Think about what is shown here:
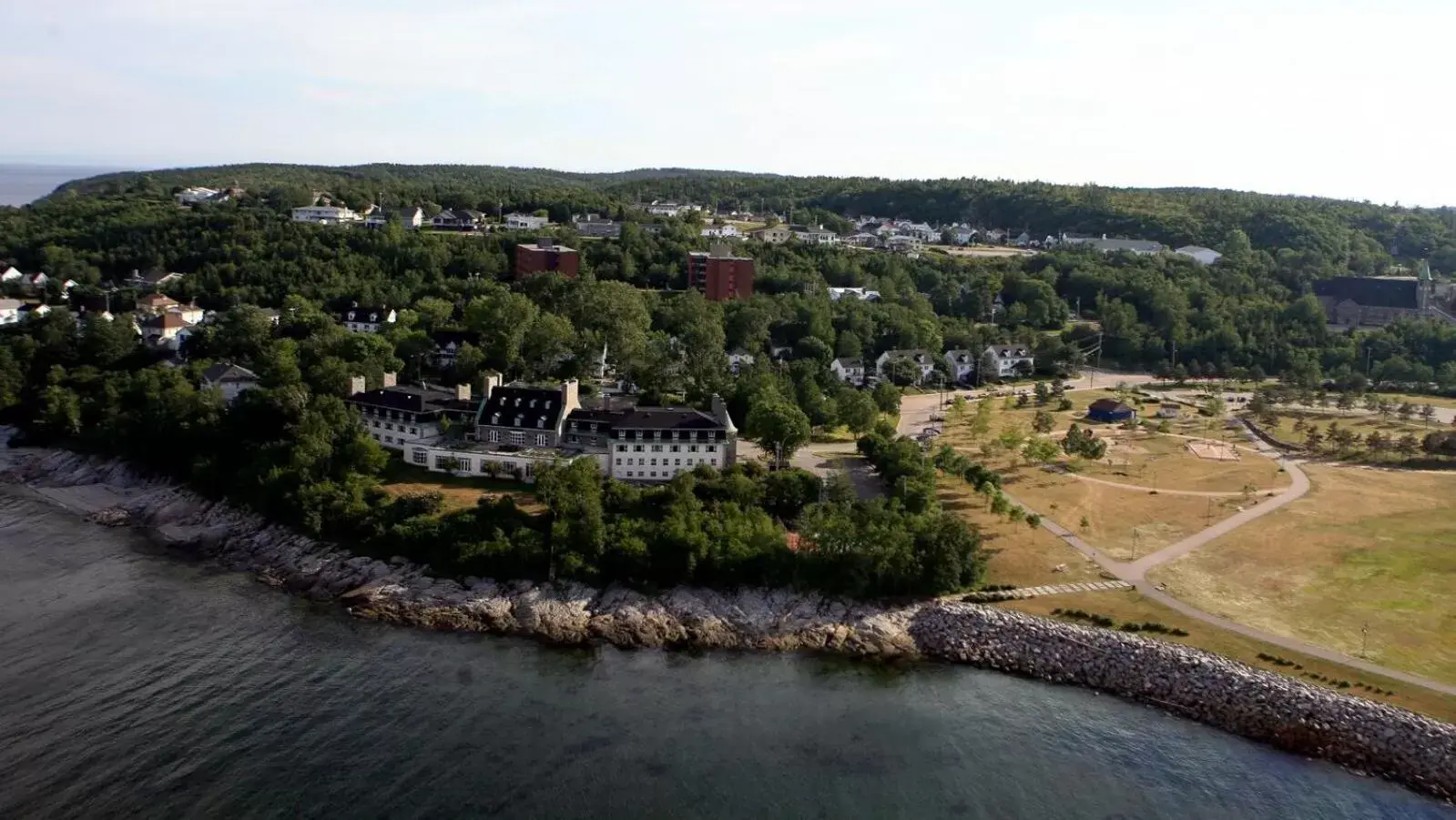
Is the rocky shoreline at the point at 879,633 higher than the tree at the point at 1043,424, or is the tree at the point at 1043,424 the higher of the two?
the tree at the point at 1043,424

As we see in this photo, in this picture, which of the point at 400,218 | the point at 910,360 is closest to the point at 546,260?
the point at 400,218

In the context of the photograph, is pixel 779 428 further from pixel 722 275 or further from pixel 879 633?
pixel 722 275

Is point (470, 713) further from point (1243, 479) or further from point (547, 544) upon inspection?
point (1243, 479)

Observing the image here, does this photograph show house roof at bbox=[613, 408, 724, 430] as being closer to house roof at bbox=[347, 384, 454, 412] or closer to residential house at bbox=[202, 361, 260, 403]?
house roof at bbox=[347, 384, 454, 412]

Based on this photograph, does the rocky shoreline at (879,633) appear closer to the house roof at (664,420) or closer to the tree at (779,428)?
the house roof at (664,420)

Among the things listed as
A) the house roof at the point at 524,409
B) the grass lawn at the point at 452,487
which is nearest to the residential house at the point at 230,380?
the grass lawn at the point at 452,487
